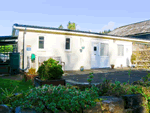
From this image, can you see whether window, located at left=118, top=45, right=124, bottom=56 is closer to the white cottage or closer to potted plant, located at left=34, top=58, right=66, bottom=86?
the white cottage

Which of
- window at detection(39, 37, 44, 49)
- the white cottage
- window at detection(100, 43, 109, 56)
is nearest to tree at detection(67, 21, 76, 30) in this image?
the white cottage

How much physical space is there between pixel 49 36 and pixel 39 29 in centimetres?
98

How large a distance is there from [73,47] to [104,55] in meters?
3.70

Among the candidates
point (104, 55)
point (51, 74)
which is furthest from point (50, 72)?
point (104, 55)

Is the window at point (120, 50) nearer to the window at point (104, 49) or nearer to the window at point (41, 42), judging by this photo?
the window at point (104, 49)

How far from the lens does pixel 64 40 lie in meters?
11.4

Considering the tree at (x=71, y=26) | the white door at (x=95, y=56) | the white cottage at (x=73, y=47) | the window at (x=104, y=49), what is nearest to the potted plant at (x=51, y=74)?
the white cottage at (x=73, y=47)

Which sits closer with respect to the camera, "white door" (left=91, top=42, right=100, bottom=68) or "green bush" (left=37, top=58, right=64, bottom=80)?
"green bush" (left=37, top=58, right=64, bottom=80)

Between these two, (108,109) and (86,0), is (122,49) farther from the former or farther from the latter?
(108,109)

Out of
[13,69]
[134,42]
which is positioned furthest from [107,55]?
[13,69]

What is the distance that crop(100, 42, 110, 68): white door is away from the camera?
1355cm

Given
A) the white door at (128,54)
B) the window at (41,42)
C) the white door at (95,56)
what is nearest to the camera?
the window at (41,42)

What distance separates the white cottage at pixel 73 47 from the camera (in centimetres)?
1010

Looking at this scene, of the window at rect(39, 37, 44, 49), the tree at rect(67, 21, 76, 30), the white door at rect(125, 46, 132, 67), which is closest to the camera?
the window at rect(39, 37, 44, 49)
